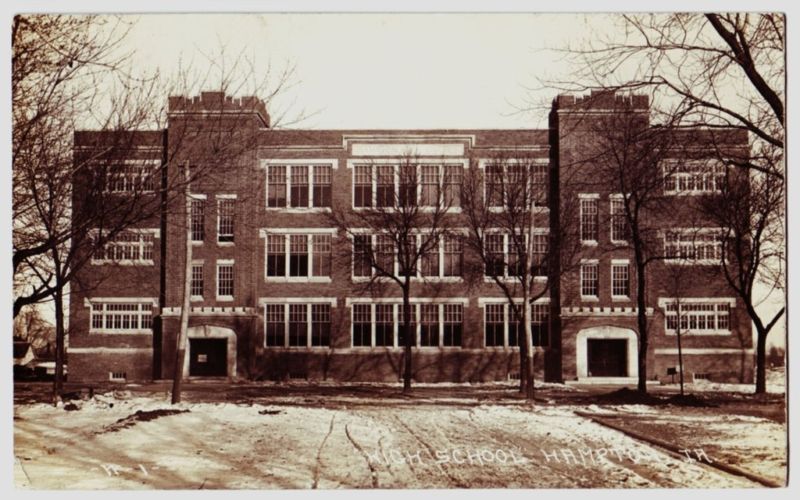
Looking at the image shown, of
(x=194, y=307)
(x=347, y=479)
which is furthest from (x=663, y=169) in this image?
(x=194, y=307)

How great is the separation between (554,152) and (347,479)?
6741 mm

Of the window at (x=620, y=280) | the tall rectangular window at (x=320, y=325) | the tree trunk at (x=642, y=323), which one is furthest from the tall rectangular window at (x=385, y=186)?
the tree trunk at (x=642, y=323)

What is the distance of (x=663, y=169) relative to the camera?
1373 centimetres

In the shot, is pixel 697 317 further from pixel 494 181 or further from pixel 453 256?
pixel 453 256

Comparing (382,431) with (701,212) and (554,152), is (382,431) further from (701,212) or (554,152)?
(701,212)

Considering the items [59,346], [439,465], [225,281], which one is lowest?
[439,465]

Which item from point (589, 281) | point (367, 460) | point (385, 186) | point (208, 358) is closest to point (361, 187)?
point (385, 186)

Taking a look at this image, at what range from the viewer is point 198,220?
14859mm

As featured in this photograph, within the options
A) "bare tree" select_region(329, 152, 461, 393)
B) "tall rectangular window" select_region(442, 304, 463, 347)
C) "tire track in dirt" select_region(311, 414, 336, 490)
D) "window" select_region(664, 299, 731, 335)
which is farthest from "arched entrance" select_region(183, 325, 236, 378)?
"window" select_region(664, 299, 731, 335)

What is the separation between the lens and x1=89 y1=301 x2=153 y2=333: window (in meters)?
14.6

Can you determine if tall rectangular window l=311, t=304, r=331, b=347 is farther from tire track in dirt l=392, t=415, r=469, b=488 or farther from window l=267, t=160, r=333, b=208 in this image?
tire track in dirt l=392, t=415, r=469, b=488

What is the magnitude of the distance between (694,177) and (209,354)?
9664 mm

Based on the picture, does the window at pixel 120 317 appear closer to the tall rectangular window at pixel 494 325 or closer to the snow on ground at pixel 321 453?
the snow on ground at pixel 321 453

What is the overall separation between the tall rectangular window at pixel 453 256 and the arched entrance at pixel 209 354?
15.6ft
